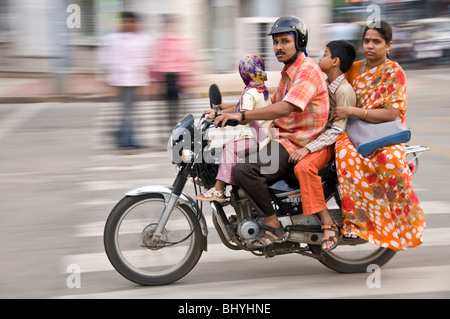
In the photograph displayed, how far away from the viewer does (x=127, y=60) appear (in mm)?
9031

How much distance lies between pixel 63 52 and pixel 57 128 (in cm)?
347

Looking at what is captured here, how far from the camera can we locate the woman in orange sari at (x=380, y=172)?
4.35 meters

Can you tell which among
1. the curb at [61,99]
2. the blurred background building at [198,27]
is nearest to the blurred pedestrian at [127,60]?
the curb at [61,99]

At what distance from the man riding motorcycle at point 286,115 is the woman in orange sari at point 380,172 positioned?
20 cm

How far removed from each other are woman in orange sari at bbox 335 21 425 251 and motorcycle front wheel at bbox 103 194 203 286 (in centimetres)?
111

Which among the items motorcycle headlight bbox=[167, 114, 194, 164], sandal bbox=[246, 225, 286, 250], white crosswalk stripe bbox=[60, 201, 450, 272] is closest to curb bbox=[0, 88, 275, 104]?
white crosswalk stripe bbox=[60, 201, 450, 272]

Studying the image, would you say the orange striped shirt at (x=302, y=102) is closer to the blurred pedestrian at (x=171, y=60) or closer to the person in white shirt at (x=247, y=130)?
the person in white shirt at (x=247, y=130)

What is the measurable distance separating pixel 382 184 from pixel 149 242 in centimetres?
164

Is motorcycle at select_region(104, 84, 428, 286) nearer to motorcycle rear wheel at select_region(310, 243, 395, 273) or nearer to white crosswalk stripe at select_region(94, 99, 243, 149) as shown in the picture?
motorcycle rear wheel at select_region(310, 243, 395, 273)

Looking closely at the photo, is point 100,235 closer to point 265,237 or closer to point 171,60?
point 265,237

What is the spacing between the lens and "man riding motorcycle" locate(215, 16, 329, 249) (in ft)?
13.9

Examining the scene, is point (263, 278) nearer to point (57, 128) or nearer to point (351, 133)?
point (351, 133)

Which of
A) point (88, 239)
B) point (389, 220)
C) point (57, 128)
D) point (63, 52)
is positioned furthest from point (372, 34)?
point (63, 52)

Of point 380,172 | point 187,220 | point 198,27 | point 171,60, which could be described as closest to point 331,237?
point 380,172
